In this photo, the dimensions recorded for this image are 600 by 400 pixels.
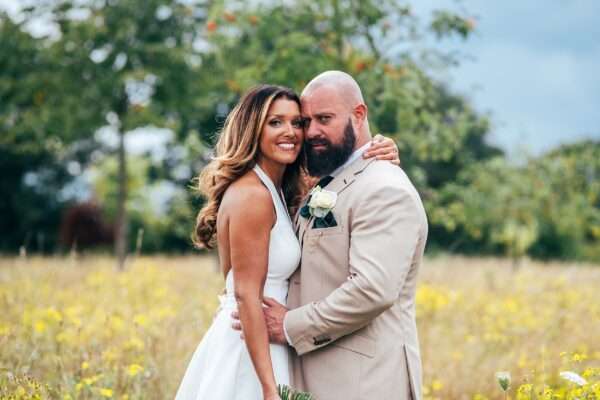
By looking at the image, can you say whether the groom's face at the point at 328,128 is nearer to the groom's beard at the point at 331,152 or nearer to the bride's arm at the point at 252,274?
the groom's beard at the point at 331,152

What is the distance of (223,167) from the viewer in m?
3.53

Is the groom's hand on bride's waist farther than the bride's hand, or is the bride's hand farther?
the bride's hand

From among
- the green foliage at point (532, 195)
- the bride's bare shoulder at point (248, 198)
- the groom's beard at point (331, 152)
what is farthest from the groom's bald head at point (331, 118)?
the green foliage at point (532, 195)

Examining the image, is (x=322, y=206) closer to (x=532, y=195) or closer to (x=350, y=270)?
(x=350, y=270)

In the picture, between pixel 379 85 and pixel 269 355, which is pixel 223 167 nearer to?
pixel 269 355

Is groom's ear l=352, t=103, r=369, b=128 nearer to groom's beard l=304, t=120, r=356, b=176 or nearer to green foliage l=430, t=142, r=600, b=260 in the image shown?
groom's beard l=304, t=120, r=356, b=176

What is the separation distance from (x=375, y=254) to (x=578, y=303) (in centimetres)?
722

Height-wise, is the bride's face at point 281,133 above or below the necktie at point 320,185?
above

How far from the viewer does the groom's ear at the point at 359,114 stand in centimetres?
359

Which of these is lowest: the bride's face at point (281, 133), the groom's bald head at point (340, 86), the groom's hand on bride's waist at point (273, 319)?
the groom's hand on bride's waist at point (273, 319)

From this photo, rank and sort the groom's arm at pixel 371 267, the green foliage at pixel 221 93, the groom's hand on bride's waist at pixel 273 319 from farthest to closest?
the green foliage at pixel 221 93
the groom's hand on bride's waist at pixel 273 319
the groom's arm at pixel 371 267

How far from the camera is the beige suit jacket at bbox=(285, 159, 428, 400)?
Answer: 315 cm

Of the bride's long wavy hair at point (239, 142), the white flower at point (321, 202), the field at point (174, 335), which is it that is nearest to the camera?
the white flower at point (321, 202)

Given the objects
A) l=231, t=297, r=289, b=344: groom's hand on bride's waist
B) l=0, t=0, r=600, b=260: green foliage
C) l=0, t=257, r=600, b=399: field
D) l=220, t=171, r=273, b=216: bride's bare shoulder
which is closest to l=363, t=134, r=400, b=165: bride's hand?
l=220, t=171, r=273, b=216: bride's bare shoulder
